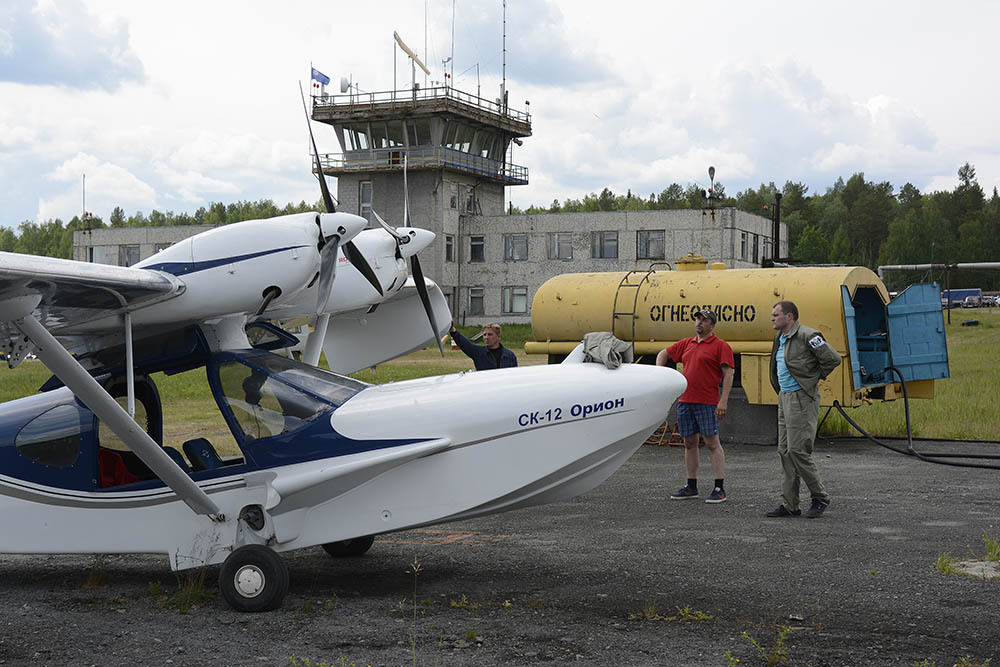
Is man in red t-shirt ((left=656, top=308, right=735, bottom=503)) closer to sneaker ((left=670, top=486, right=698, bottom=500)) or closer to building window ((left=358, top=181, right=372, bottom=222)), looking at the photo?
sneaker ((left=670, top=486, right=698, bottom=500))

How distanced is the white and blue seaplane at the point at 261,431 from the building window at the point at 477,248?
162 feet

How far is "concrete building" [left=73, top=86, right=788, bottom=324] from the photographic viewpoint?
170 feet

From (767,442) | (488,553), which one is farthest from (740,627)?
(767,442)

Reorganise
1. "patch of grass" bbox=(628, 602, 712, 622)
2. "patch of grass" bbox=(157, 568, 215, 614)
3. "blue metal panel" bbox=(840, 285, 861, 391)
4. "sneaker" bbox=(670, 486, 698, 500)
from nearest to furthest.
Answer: "patch of grass" bbox=(628, 602, 712, 622), "patch of grass" bbox=(157, 568, 215, 614), "sneaker" bbox=(670, 486, 698, 500), "blue metal panel" bbox=(840, 285, 861, 391)

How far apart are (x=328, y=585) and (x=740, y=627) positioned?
2.95 meters

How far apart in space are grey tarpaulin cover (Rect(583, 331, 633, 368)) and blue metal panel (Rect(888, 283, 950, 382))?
29.5ft

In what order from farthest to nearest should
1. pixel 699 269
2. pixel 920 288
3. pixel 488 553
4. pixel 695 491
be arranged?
1. pixel 699 269
2. pixel 920 288
3. pixel 695 491
4. pixel 488 553

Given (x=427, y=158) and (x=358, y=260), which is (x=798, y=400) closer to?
(x=358, y=260)

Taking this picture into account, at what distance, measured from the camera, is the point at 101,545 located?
23.4 feet

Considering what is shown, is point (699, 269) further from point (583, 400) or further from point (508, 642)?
point (508, 642)

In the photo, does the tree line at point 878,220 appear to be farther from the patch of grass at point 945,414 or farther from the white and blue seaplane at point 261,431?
the white and blue seaplane at point 261,431

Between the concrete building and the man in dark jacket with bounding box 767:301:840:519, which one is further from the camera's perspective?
the concrete building

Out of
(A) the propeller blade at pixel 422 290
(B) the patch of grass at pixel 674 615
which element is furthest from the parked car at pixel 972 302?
(B) the patch of grass at pixel 674 615

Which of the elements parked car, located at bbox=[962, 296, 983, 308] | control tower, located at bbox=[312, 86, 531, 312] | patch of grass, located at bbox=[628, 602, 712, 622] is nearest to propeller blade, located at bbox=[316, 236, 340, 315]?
patch of grass, located at bbox=[628, 602, 712, 622]
